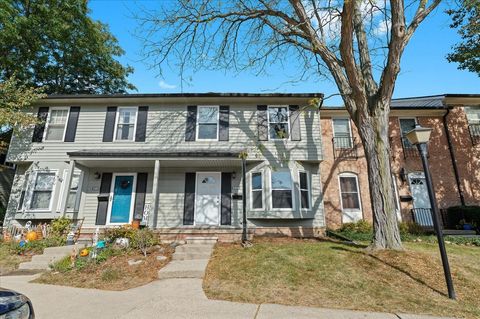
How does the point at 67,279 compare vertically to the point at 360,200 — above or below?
below

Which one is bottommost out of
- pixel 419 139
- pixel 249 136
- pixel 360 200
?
pixel 360 200

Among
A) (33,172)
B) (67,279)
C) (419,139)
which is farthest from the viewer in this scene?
(33,172)

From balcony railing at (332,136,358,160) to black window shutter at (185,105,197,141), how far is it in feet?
23.4

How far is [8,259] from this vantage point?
23.4 feet

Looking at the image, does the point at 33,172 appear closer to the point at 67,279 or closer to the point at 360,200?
the point at 67,279

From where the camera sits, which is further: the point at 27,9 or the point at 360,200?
the point at 27,9

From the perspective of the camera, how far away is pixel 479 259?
6.22 meters

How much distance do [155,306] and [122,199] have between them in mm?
7287

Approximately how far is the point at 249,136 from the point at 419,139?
674 centimetres

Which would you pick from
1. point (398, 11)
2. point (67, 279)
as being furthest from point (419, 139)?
point (67, 279)

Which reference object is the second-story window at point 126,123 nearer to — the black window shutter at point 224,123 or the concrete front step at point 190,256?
the black window shutter at point 224,123

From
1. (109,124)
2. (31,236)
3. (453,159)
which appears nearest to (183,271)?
(31,236)

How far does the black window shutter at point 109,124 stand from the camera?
10.8m

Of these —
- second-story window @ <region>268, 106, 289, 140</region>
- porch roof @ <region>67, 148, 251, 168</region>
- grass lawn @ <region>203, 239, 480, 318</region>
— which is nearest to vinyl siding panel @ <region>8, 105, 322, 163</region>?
second-story window @ <region>268, 106, 289, 140</region>
